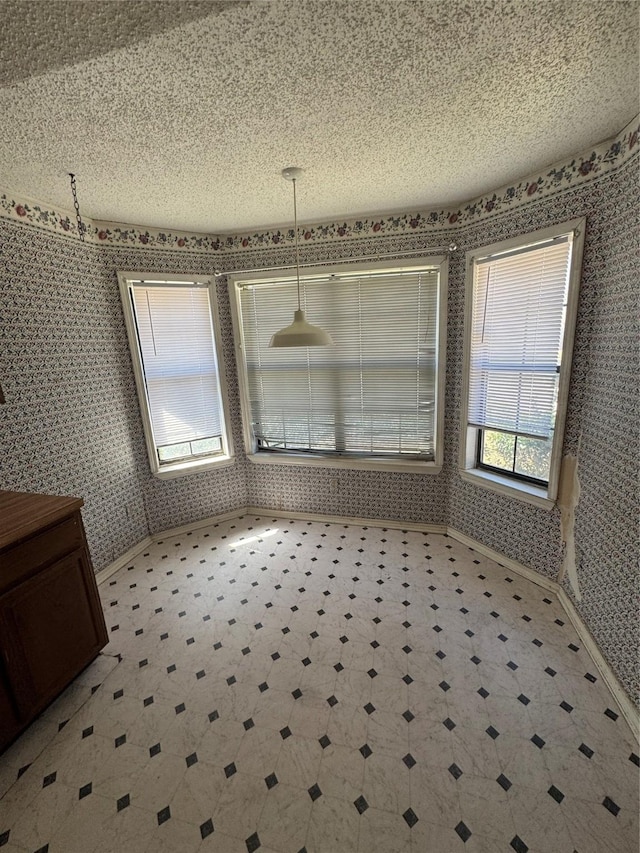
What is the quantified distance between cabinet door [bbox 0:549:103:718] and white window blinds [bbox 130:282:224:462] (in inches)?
62.4

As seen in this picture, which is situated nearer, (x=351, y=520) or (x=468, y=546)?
(x=468, y=546)

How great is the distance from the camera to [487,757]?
5.30 ft

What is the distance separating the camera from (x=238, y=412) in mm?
3668

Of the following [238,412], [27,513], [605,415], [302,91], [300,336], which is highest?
[302,91]

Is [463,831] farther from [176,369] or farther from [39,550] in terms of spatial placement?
[176,369]

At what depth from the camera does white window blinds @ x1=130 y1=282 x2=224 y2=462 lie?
126 inches

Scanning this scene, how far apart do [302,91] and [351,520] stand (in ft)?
10.4

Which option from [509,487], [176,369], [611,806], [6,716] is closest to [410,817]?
[611,806]

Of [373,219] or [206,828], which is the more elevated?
[373,219]

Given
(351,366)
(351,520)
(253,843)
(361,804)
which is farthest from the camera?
(351,520)

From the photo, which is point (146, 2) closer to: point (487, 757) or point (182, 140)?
point (182, 140)

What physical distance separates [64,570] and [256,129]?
7.81 ft

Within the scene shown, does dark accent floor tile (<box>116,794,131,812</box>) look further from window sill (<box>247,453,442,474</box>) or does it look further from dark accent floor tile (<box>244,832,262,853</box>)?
window sill (<box>247,453,442,474</box>)

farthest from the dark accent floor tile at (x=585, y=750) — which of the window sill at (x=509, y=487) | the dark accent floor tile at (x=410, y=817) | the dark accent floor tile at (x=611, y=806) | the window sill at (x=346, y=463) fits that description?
the window sill at (x=346, y=463)
